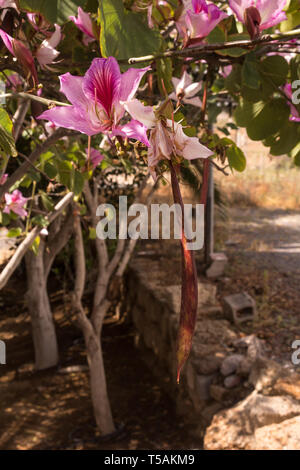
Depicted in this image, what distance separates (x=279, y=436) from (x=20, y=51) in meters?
2.10

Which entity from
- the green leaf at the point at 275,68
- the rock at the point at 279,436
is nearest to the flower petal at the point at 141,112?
the green leaf at the point at 275,68

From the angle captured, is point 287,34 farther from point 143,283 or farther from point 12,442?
point 143,283

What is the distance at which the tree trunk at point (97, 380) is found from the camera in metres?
2.81

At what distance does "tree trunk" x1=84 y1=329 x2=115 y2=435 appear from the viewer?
9.21 ft

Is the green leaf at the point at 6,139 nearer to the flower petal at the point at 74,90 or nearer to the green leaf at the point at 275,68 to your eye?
the flower petal at the point at 74,90

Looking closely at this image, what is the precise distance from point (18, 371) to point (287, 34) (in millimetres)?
3658

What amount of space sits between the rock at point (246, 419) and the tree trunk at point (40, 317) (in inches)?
62.8

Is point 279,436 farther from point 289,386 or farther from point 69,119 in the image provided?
point 69,119

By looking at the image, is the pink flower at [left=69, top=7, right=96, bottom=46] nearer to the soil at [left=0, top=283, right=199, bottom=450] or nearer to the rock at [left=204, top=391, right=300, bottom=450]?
the rock at [left=204, top=391, right=300, bottom=450]

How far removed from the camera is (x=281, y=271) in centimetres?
400

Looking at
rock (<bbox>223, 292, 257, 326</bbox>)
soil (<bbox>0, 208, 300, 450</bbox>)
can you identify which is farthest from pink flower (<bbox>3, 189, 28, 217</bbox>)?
rock (<bbox>223, 292, 257, 326</bbox>)

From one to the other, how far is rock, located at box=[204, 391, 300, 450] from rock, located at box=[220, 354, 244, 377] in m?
0.28

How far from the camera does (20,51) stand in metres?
0.48

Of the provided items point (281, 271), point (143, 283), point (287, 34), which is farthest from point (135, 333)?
point (287, 34)
